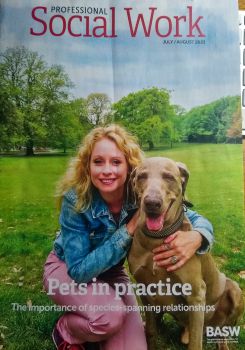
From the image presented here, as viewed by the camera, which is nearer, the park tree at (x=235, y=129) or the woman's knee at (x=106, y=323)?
the woman's knee at (x=106, y=323)

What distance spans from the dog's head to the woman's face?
0.18ft

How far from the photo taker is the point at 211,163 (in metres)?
1.52

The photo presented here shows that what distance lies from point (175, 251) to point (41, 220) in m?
0.48

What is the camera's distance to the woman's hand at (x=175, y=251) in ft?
4.58

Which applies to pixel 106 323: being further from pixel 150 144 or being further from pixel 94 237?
pixel 150 144

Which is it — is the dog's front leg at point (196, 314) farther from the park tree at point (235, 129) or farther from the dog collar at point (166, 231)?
the park tree at point (235, 129)

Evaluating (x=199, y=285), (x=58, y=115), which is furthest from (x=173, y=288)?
(x=58, y=115)

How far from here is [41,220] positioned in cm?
148

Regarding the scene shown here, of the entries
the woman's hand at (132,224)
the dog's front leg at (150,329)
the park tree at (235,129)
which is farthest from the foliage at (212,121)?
the dog's front leg at (150,329)

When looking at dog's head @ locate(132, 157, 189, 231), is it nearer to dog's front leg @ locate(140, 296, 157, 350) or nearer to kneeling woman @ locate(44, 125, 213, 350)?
kneeling woman @ locate(44, 125, 213, 350)

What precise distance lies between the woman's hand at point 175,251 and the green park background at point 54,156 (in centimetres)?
12

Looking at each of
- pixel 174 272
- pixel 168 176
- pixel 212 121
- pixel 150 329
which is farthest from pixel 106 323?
pixel 212 121

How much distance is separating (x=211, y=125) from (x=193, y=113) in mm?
80

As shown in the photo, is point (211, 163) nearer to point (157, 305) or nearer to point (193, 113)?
point (193, 113)
